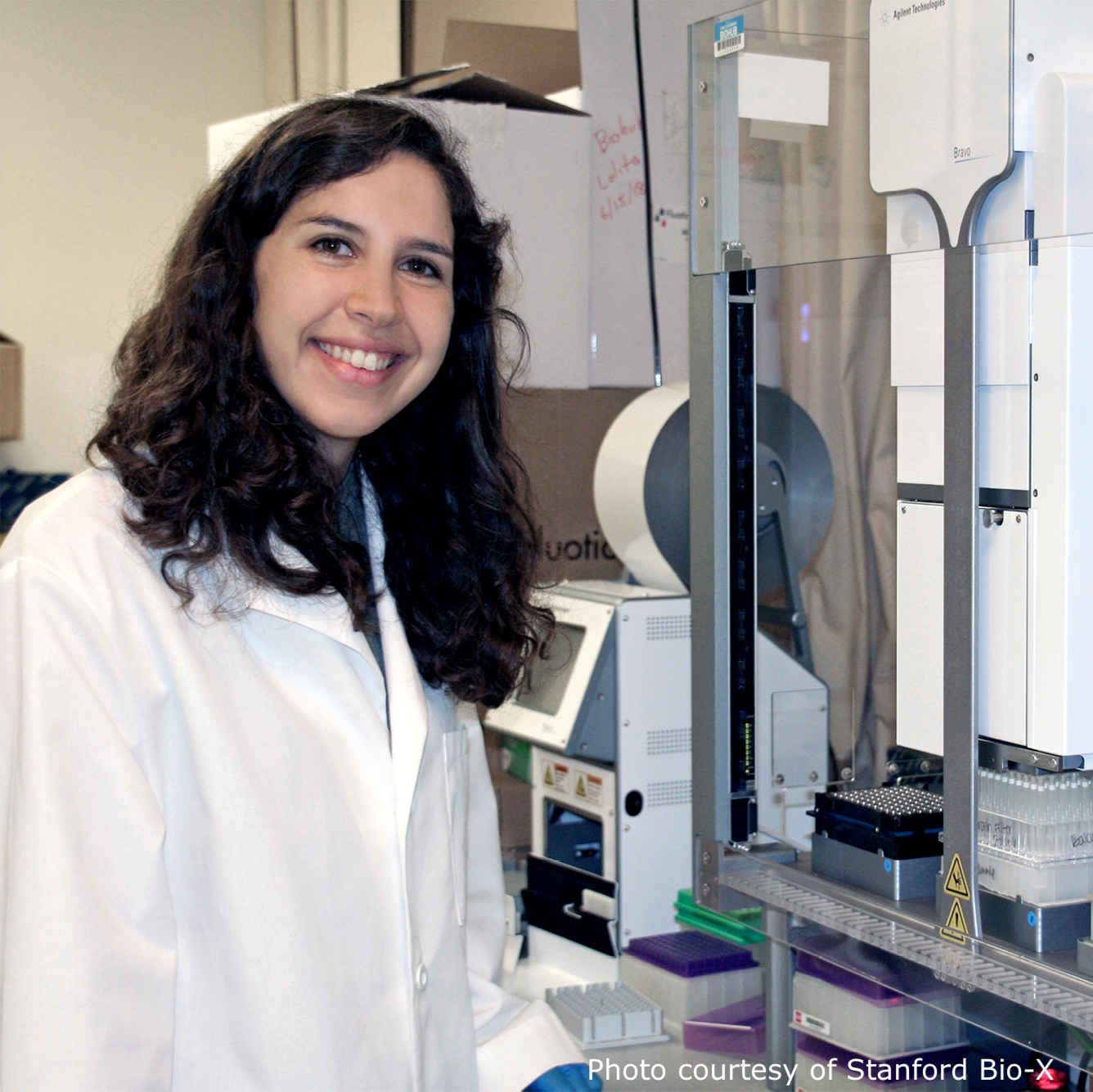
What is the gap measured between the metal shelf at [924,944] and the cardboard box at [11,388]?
323 centimetres

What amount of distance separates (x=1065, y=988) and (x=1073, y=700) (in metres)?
0.28

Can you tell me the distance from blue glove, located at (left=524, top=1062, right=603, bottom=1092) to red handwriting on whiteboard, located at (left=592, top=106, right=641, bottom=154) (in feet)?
6.14

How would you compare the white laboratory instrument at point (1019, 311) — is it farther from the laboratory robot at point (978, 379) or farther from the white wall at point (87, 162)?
the white wall at point (87, 162)

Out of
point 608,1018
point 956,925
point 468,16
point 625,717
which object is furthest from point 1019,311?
point 468,16

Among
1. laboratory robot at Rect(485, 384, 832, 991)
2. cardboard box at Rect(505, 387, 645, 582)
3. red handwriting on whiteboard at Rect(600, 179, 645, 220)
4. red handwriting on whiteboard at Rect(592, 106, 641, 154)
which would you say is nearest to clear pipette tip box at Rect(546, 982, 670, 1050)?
laboratory robot at Rect(485, 384, 832, 991)

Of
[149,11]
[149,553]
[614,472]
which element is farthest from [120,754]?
[149,11]

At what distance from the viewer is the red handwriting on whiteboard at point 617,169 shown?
2537mm

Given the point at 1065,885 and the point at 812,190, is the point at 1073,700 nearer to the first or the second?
the point at 1065,885

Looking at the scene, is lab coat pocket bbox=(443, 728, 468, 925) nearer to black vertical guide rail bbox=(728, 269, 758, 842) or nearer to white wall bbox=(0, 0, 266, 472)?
black vertical guide rail bbox=(728, 269, 758, 842)

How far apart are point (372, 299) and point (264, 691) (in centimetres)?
34

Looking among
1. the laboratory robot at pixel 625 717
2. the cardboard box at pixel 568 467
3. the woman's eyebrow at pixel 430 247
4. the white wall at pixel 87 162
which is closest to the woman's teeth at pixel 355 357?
the woman's eyebrow at pixel 430 247

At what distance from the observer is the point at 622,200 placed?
8.37ft

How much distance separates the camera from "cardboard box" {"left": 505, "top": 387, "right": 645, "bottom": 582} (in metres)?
2.42

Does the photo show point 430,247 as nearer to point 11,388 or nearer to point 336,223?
point 336,223
